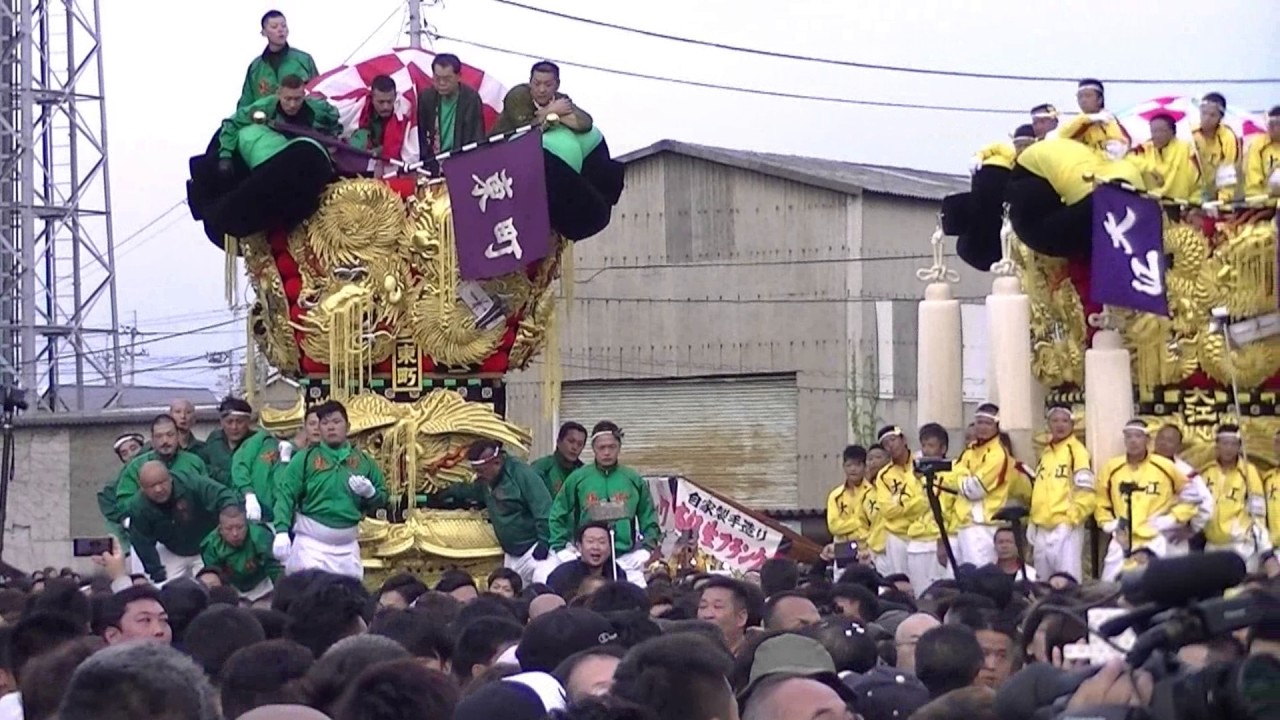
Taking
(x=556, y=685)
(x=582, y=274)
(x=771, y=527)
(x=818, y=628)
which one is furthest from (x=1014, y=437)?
(x=582, y=274)

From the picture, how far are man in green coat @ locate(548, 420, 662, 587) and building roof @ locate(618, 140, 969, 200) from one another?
48.6 ft

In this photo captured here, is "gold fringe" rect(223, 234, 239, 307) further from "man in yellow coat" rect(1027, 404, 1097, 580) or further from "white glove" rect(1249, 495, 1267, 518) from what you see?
"white glove" rect(1249, 495, 1267, 518)

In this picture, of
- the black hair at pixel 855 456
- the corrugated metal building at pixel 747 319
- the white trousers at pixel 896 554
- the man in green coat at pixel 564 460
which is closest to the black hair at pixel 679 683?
the man in green coat at pixel 564 460

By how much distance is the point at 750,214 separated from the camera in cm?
3023

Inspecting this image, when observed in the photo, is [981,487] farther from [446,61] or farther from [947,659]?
[947,659]

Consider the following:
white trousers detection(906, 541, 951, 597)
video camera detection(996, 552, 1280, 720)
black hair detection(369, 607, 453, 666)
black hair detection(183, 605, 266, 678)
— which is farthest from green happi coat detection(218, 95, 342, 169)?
video camera detection(996, 552, 1280, 720)

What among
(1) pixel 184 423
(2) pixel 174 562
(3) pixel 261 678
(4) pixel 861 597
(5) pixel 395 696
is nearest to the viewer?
(5) pixel 395 696

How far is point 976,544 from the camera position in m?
15.4

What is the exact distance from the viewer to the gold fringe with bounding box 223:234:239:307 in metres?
15.5

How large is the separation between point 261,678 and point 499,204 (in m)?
9.40

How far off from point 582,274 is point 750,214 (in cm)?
270

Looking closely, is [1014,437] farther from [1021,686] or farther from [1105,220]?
[1021,686]

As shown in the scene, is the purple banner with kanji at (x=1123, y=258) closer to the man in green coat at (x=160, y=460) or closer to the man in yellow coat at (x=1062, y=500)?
the man in yellow coat at (x=1062, y=500)

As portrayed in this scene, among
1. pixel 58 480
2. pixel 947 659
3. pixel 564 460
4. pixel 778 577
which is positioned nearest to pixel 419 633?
pixel 947 659
